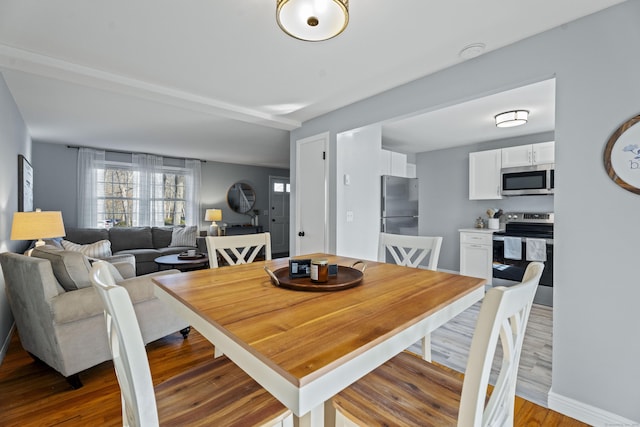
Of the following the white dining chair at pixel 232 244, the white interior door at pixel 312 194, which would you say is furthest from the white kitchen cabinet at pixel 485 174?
the white dining chair at pixel 232 244

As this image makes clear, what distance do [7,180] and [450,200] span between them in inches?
223

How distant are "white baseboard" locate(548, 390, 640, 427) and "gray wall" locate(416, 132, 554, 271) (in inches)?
128

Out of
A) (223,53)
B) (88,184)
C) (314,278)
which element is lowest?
(314,278)

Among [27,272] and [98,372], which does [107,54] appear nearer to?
[27,272]

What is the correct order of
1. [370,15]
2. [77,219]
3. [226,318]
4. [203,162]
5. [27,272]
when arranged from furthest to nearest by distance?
[203,162] < [77,219] < [27,272] < [370,15] < [226,318]

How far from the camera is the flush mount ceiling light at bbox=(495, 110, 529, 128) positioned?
3174 millimetres

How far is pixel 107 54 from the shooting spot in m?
2.17

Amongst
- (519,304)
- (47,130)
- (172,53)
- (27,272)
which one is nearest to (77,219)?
(47,130)

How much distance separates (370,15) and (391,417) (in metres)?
1.98

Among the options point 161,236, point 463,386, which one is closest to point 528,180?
point 463,386

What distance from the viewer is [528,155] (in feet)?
13.1

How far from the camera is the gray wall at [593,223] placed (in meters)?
1.55

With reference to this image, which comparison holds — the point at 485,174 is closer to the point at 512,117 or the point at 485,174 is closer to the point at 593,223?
the point at 512,117

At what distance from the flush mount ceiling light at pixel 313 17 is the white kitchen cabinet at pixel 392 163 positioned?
119 inches
